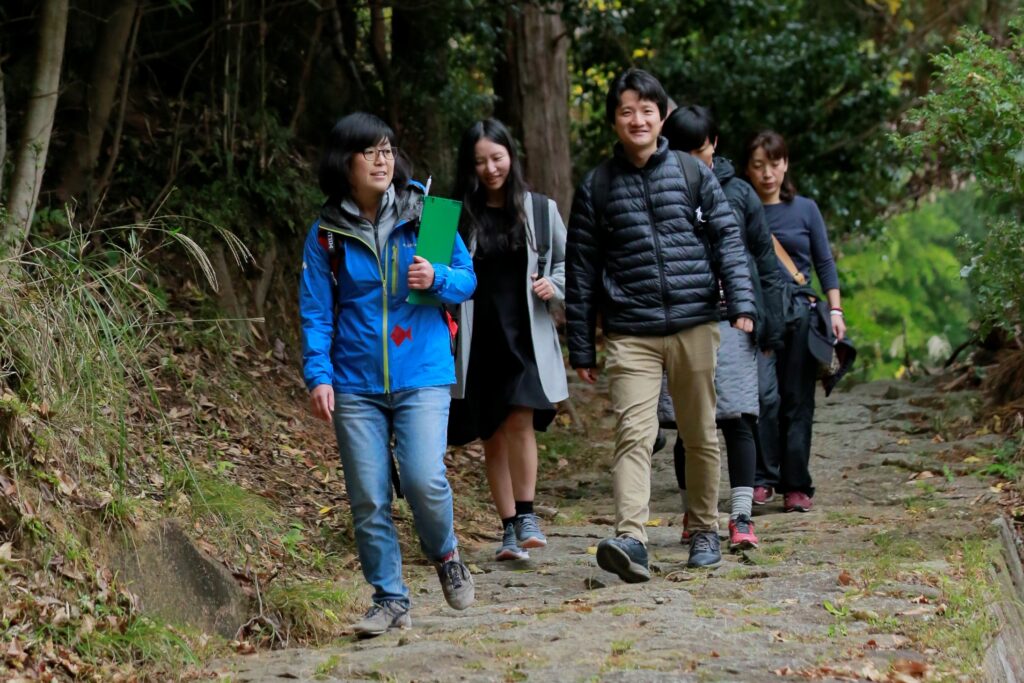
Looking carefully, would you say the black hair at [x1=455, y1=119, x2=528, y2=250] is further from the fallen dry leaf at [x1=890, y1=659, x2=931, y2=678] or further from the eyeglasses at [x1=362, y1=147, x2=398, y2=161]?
the fallen dry leaf at [x1=890, y1=659, x2=931, y2=678]

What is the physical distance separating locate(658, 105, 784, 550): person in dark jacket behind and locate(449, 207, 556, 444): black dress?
79 centimetres

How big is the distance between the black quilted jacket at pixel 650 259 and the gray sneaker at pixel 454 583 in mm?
1163

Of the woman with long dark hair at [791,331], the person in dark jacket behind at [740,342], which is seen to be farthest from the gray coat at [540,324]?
the woman with long dark hair at [791,331]

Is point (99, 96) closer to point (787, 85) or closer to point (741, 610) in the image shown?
Result: point (741, 610)

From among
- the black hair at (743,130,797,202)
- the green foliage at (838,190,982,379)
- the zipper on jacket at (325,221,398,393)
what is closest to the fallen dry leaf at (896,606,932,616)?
the zipper on jacket at (325,221,398,393)

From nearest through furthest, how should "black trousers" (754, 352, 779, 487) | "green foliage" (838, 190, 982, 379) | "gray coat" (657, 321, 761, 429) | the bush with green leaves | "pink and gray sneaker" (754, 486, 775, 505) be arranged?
"gray coat" (657, 321, 761, 429)
"black trousers" (754, 352, 779, 487)
"pink and gray sneaker" (754, 486, 775, 505)
the bush with green leaves
"green foliage" (838, 190, 982, 379)

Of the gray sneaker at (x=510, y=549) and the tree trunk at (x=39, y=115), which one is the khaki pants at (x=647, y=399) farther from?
the tree trunk at (x=39, y=115)

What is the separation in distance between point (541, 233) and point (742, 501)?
161 cm

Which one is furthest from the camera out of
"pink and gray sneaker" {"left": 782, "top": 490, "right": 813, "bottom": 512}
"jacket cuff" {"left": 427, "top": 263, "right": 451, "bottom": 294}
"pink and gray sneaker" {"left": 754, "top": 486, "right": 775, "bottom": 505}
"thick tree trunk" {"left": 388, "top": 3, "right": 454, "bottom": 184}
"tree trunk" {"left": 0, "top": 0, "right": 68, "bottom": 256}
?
"thick tree trunk" {"left": 388, "top": 3, "right": 454, "bottom": 184}

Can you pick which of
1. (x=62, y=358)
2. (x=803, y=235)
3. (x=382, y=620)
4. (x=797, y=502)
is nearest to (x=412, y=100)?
(x=803, y=235)

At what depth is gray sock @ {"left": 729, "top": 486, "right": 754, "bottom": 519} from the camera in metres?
6.28

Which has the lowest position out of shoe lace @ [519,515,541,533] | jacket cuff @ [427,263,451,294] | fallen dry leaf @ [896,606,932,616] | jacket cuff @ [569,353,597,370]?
shoe lace @ [519,515,541,533]

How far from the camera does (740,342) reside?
6590 millimetres

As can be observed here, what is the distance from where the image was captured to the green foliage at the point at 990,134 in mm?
6855
